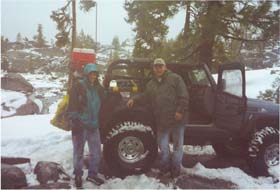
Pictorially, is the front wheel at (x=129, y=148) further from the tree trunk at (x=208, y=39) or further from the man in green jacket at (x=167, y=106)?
the tree trunk at (x=208, y=39)

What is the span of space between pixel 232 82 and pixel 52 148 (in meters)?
2.59

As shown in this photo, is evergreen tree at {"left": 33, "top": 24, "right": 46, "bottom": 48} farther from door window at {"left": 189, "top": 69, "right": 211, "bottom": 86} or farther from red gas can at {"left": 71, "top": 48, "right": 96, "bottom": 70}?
door window at {"left": 189, "top": 69, "right": 211, "bottom": 86}

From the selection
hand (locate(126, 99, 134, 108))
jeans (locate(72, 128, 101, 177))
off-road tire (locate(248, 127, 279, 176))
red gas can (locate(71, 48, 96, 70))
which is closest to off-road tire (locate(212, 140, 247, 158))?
off-road tire (locate(248, 127, 279, 176))

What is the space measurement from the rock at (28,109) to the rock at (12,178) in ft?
2.32

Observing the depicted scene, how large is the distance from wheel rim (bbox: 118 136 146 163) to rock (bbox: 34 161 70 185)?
73cm

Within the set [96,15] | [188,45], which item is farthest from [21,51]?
[188,45]

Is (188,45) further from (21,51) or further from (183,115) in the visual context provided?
(21,51)

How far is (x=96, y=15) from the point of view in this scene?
475cm

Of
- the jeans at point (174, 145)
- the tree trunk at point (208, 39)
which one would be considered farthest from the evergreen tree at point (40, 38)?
the tree trunk at point (208, 39)

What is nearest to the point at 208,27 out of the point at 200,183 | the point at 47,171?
the point at 200,183

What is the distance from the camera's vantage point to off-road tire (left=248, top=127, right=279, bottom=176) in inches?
183

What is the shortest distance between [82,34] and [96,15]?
34 centimetres

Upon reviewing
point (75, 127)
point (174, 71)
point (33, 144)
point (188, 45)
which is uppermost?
point (188, 45)

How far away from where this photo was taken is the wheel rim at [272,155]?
4.69 m
